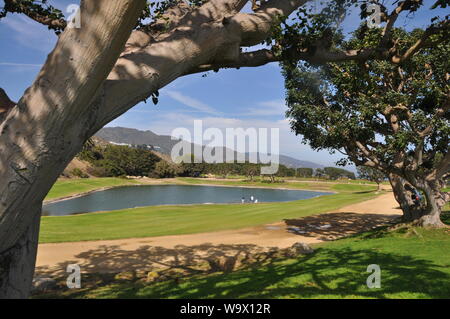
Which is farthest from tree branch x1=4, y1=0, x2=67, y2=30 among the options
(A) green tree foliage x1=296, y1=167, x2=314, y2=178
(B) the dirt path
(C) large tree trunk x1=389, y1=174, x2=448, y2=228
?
(A) green tree foliage x1=296, y1=167, x2=314, y2=178

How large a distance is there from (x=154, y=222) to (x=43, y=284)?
1344cm

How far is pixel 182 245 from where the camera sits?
1483cm

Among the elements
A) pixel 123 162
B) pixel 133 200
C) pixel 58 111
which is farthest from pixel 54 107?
pixel 123 162

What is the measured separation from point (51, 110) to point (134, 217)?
23.7 m

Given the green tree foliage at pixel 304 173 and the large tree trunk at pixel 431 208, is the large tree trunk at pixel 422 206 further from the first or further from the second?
the green tree foliage at pixel 304 173

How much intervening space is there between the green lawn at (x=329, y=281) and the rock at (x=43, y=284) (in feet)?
1.77

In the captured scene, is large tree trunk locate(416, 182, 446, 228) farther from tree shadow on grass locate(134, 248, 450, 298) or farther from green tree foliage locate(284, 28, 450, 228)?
tree shadow on grass locate(134, 248, 450, 298)

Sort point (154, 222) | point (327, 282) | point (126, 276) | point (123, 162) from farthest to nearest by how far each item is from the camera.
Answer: point (123, 162) < point (154, 222) < point (126, 276) < point (327, 282)

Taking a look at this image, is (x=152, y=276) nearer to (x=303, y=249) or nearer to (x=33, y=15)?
(x=303, y=249)

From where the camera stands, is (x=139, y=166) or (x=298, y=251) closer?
(x=298, y=251)

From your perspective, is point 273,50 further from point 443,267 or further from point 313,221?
point 313,221

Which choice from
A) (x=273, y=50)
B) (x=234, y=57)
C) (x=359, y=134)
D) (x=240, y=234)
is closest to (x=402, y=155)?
(x=359, y=134)

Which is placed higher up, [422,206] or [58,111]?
[58,111]
